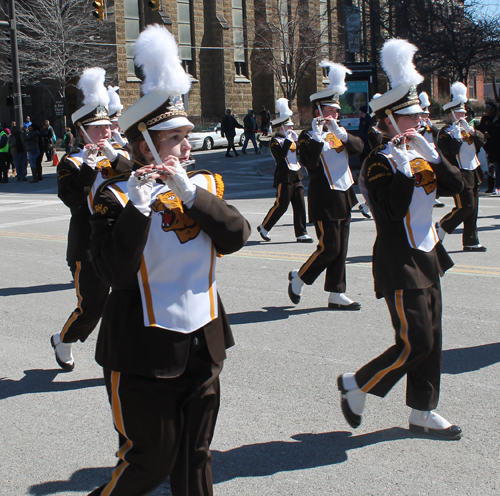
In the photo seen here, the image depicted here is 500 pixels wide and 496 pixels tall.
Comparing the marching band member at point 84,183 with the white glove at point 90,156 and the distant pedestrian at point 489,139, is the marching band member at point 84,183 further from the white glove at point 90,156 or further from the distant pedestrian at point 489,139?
the distant pedestrian at point 489,139

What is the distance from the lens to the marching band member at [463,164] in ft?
31.0

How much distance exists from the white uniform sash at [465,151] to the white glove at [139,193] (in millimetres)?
8010

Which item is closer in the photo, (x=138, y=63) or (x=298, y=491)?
(x=138, y=63)

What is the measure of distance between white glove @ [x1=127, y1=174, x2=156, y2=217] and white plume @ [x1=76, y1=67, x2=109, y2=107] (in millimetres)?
3190

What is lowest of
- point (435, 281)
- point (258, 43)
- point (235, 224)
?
point (435, 281)

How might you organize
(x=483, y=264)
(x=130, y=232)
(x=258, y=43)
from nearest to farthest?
(x=130, y=232) → (x=483, y=264) → (x=258, y=43)

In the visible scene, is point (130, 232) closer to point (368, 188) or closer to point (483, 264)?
point (368, 188)

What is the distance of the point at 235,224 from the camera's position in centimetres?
282

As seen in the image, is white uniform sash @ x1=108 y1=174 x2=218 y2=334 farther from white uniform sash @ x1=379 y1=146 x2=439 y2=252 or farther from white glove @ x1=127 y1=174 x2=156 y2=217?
white uniform sash @ x1=379 y1=146 x2=439 y2=252

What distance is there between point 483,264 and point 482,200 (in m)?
6.67

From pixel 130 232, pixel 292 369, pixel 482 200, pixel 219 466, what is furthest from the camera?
pixel 482 200

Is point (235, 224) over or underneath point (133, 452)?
over

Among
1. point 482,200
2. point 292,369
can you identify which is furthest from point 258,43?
point 292,369

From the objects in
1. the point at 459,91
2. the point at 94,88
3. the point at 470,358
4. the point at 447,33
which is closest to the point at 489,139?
the point at 459,91
